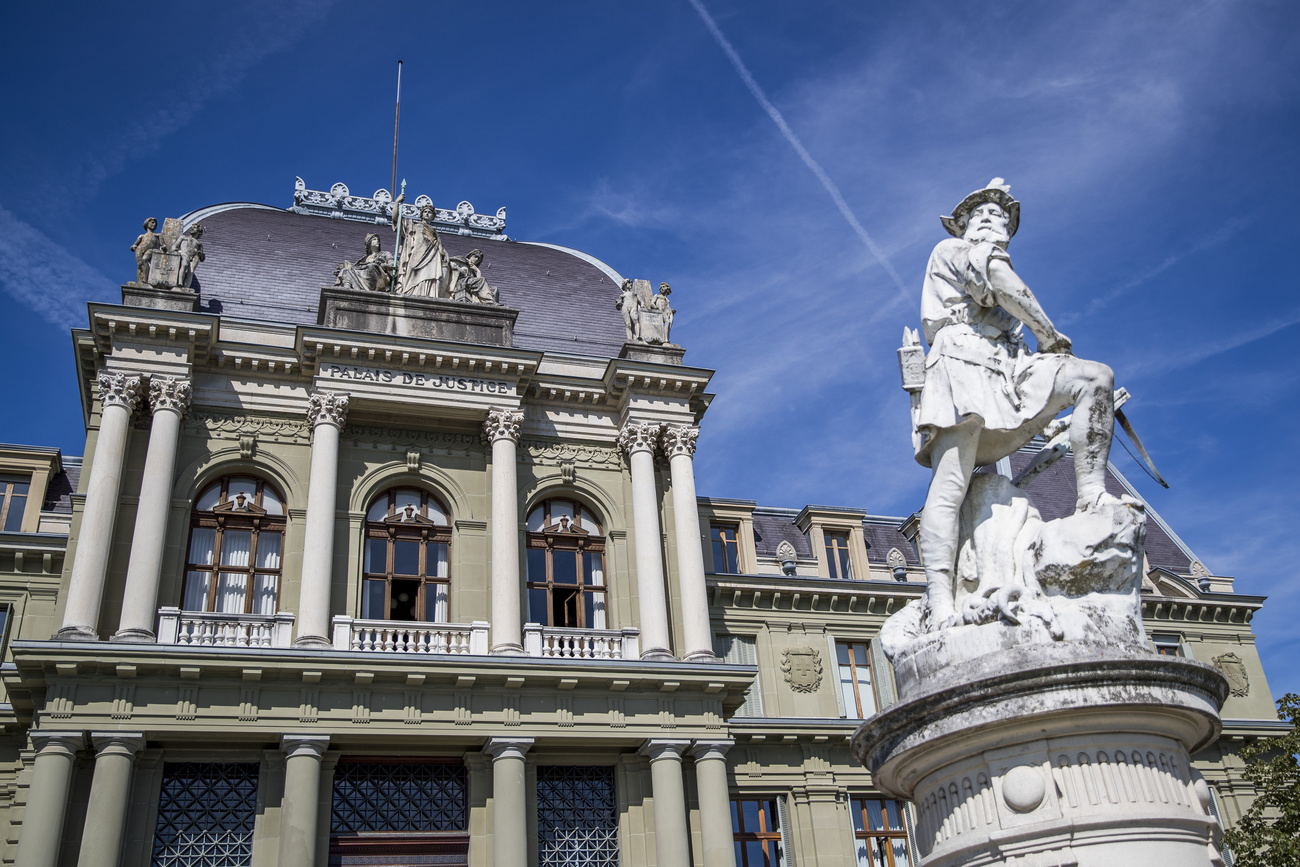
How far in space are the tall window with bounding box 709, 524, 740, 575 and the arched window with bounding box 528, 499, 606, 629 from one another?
18.7 feet

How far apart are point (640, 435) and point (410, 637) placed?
727 cm

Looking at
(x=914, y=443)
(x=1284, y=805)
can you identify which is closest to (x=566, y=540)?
(x=1284, y=805)

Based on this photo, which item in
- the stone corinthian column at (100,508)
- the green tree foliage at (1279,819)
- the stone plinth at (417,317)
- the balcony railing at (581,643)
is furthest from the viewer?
the stone plinth at (417,317)

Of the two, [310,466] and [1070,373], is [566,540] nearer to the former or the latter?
[310,466]

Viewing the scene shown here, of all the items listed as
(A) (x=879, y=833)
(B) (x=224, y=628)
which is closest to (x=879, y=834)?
(A) (x=879, y=833)

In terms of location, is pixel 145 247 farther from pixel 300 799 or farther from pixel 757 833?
pixel 757 833

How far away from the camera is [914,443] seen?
25.6 feet

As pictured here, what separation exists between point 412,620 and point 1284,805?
16.6 meters

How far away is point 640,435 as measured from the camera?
27062mm

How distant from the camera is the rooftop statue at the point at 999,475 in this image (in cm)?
675

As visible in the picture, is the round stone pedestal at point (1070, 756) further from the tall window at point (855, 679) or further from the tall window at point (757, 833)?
the tall window at point (855, 679)

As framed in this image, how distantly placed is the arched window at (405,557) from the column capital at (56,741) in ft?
19.3

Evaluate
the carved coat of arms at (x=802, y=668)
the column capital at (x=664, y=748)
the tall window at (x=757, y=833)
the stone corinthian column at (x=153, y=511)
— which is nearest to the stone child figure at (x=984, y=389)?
the column capital at (x=664, y=748)

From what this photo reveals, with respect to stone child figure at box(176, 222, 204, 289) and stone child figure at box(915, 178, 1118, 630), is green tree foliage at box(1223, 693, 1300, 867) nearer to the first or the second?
stone child figure at box(915, 178, 1118, 630)
